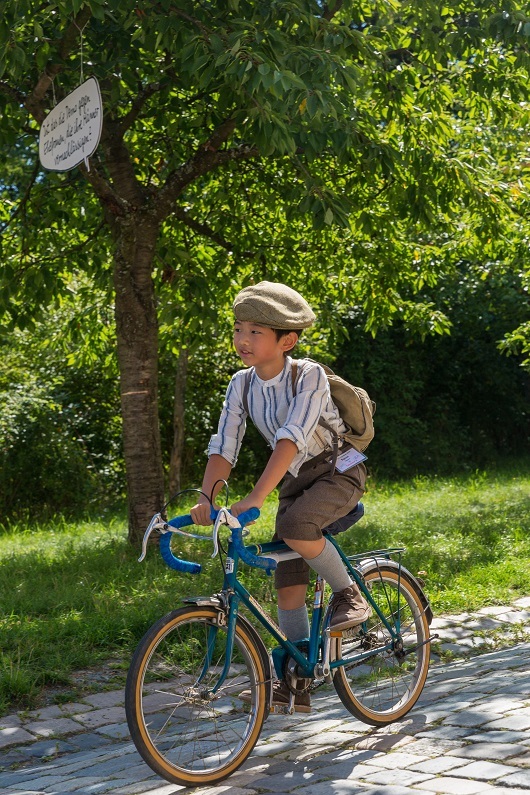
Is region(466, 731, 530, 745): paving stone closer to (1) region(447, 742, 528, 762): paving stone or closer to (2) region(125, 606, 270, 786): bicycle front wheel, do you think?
(1) region(447, 742, 528, 762): paving stone

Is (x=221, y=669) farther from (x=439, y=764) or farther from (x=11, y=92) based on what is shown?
(x=11, y=92)

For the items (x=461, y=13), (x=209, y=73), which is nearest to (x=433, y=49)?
(x=461, y=13)

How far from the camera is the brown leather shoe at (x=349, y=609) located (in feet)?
13.7

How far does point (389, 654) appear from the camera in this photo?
464 cm

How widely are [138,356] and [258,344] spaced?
4341 mm

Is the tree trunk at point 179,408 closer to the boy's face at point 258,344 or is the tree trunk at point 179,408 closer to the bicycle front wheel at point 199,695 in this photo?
the boy's face at point 258,344

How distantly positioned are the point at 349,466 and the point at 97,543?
5.88 metres

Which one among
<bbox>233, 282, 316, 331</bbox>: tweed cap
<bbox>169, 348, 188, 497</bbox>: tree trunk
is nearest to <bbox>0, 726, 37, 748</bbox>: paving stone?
<bbox>233, 282, 316, 331</bbox>: tweed cap

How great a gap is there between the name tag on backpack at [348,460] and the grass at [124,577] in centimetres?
204

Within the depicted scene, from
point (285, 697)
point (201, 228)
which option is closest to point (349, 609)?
point (285, 697)

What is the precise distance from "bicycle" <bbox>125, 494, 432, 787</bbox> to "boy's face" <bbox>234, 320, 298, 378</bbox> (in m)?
0.63

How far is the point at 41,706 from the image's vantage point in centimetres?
508

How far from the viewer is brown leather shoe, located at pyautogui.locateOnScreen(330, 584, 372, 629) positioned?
164 inches

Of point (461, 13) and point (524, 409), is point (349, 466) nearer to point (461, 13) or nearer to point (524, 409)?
point (461, 13)
